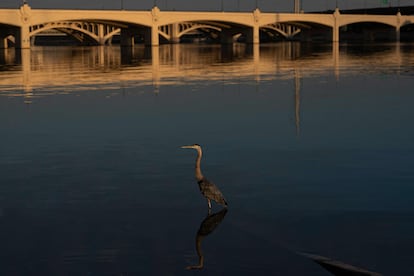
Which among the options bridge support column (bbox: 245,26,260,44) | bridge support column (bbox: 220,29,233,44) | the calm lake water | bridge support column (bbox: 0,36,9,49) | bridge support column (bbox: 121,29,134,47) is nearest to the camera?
the calm lake water

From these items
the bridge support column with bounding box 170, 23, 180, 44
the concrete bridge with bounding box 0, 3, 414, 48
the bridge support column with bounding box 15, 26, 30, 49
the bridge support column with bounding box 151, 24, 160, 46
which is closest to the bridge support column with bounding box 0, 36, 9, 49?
the concrete bridge with bounding box 0, 3, 414, 48

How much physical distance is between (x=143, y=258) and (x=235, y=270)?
1287 millimetres

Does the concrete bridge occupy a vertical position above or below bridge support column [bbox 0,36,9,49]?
above

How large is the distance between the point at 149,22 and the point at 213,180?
10753cm

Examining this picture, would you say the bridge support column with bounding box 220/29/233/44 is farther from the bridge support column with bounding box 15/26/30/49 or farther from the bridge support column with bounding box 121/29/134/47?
the bridge support column with bounding box 15/26/30/49

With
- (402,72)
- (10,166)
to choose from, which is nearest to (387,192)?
(10,166)

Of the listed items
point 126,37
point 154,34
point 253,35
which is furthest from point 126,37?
point 253,35

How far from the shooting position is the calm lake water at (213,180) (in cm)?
893

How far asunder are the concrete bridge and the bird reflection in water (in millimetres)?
96563

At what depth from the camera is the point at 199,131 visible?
2002 cm

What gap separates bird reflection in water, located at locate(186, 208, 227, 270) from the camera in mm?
8944

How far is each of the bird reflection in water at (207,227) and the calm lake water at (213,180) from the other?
42mm

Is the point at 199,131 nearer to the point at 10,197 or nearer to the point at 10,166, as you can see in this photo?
the point at 10,166

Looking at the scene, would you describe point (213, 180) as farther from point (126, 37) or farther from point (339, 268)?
point (126, 37)
